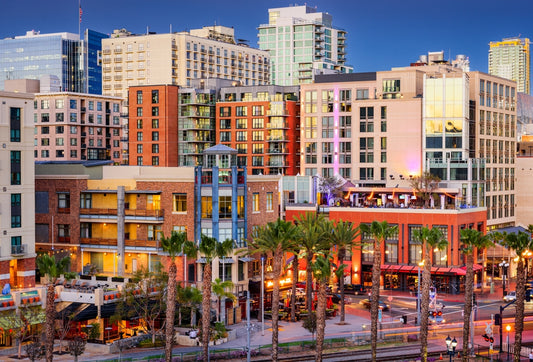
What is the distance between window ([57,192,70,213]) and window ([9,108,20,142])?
17096mm

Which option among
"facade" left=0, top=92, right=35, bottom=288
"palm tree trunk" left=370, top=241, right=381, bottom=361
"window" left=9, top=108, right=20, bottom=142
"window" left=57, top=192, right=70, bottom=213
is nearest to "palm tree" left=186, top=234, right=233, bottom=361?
"palm tree trunk" left=370, top=241, right=381, bottom=361

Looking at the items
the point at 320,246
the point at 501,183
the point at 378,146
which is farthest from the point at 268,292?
the point at 501,183

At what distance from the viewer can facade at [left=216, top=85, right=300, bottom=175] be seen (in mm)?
180375

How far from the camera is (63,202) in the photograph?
11569 centimetres

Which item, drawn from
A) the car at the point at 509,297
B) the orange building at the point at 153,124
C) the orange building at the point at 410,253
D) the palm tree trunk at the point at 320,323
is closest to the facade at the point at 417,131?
the orange building at the point at 410,253

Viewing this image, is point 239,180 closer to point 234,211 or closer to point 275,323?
point 234,211

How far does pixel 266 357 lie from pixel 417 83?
8699 cm

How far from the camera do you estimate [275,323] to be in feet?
260

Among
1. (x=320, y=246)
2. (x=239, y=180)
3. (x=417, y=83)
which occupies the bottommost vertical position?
(x=320, y=246)

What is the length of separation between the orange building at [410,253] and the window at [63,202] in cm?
3189

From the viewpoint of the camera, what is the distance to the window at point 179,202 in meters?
110

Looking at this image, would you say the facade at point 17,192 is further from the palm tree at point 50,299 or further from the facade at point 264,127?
the facade at point 264,127

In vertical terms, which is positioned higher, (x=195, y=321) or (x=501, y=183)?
(x=501, y=183)

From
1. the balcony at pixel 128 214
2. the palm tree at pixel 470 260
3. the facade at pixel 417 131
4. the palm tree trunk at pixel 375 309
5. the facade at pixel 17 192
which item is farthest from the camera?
the facade at pixel 417 131
